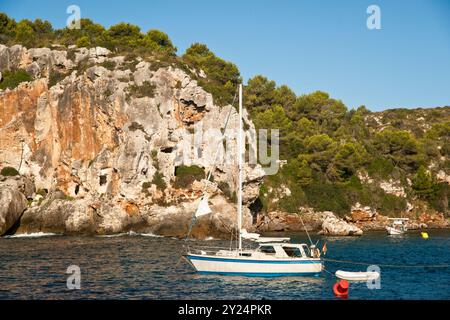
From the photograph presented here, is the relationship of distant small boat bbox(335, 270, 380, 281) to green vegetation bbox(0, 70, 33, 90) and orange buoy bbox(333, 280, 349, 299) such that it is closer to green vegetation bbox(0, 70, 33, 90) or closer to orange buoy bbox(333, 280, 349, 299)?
orange buoy bbox(333, 280, 349, 299)

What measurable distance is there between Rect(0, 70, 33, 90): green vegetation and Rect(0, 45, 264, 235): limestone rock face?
1.00 meters

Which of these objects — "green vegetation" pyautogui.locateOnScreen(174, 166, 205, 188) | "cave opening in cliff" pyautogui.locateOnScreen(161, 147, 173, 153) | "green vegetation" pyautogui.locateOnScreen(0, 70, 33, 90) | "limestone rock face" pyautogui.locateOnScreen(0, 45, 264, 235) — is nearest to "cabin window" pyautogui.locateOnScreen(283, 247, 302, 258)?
"limestone rock face" pyautogui.locateOnScreen(0, 45, 264, 235)

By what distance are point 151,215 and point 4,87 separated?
31.7 m

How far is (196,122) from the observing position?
7981 cm

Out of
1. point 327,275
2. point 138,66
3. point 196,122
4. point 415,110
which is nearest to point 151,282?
point 327,275

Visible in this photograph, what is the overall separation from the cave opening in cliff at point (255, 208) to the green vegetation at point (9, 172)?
111 feet

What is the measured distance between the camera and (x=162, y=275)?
38500 mm

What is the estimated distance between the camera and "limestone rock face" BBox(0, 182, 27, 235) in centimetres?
6650

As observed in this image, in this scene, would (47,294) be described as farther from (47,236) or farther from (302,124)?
(302,124)

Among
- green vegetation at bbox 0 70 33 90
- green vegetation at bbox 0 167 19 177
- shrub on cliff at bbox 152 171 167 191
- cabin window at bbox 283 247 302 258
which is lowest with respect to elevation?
cabin window at bbox 283 247 302 258

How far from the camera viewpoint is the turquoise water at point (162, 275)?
107 ft

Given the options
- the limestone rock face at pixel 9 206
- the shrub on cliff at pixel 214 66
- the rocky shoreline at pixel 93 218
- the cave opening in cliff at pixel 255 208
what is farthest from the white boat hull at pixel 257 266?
the shrub on cliff at pixel 214 66

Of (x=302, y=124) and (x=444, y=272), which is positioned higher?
(x=302, y=124)

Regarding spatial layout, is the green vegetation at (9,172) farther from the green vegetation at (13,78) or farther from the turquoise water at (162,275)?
the turquoise water at (162,275)
